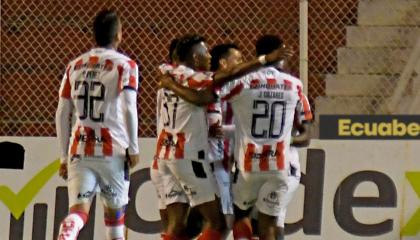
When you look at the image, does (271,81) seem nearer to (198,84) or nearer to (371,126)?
(198,84)

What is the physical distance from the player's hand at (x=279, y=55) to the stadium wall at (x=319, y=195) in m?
2.62

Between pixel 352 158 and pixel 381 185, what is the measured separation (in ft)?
1.09

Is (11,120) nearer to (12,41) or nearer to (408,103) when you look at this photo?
(12,41)

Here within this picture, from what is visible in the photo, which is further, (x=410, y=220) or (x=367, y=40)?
(x=367, y=40)

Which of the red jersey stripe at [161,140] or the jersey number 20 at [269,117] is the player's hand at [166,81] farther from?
the jersey number 20 at [269,117]

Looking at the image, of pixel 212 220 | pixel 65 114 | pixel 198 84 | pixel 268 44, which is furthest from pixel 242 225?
pixel 65 114

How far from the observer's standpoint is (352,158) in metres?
11.6

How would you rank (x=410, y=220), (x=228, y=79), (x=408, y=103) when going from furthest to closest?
(x=408, y=103) → (x=410, y=220) → (x=228, y=79)

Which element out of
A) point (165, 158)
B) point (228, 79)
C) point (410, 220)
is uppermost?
point (228, 79)

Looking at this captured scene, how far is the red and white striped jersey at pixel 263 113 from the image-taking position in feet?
31.2

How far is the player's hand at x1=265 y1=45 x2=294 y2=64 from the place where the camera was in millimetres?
9016

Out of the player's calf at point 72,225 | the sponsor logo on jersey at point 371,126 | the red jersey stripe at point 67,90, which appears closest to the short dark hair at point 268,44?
the red jersey stripe at point 67,90

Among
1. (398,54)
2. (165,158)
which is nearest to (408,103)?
(398,54)

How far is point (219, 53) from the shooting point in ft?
33.5
